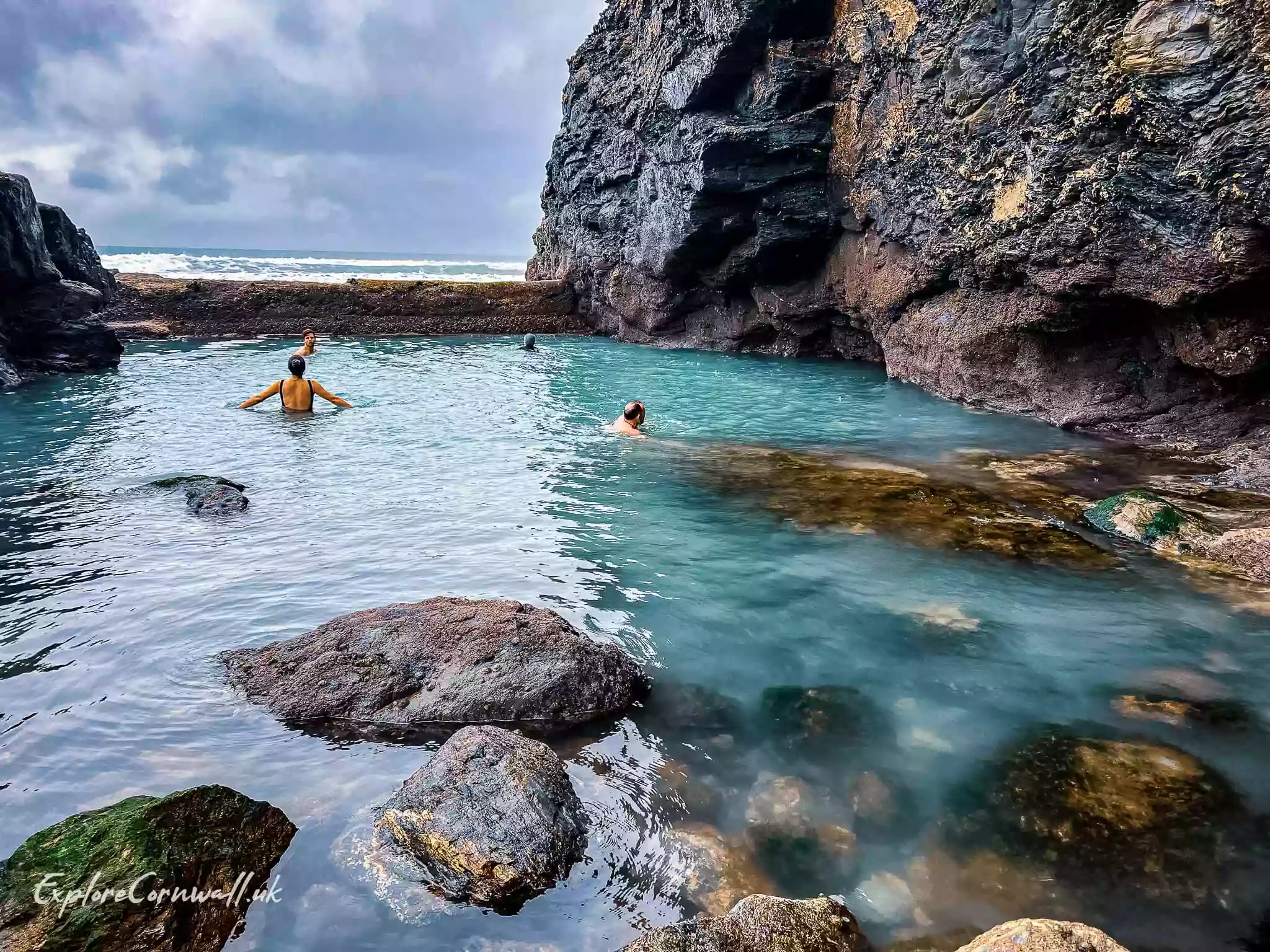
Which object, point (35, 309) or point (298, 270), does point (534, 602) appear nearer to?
point (35, 309)

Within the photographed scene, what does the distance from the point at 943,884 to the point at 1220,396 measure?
33.4 feet

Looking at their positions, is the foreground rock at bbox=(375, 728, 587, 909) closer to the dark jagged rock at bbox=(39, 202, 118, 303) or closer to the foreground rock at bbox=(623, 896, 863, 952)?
the foreground rock at bbox=(623, 896, 863, 952)

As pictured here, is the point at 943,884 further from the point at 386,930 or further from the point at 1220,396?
the point at 1220,396

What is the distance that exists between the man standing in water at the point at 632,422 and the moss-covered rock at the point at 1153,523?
610cm

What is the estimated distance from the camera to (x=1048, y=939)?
2395 mm

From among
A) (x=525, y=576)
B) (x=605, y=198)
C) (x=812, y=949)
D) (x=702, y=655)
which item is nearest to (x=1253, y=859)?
(x=812, y=949)

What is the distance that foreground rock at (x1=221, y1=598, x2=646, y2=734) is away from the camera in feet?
13.8

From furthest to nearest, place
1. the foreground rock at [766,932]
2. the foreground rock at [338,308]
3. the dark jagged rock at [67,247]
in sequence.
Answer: the foreground rock at [338,308] → the dark jagged rock at [67,247] → the foreground rock at [766,932]

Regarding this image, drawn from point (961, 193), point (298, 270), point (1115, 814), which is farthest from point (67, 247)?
point (298, 270)

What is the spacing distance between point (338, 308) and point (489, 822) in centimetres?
2595

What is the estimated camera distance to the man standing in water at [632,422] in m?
11.6

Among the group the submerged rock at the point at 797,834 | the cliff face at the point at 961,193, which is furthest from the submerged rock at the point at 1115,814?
the cliff face at the point at 961,193

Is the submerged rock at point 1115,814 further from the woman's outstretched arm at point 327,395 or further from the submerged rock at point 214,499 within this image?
the woman's outstretched arm at point 327,395

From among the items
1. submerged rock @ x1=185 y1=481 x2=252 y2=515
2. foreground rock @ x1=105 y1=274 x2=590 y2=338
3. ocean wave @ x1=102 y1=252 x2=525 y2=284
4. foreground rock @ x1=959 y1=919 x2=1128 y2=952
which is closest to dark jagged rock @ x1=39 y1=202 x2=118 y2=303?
foreground rock @ x1=105 y1=274 x2=590 y2=338
